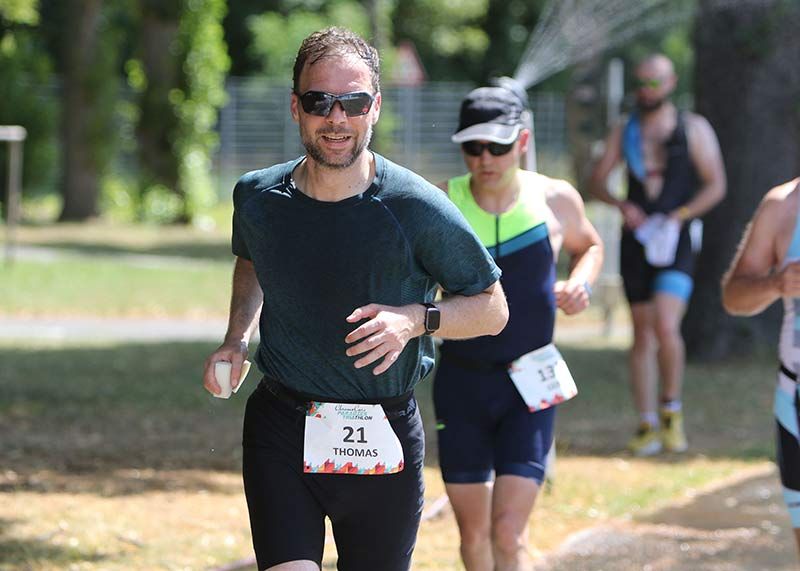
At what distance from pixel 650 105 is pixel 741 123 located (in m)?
3.94

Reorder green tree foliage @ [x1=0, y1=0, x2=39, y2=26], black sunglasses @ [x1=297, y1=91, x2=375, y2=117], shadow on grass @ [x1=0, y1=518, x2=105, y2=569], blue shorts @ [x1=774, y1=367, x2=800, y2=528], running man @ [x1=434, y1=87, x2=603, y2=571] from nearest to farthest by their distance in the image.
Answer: black sunglasses @ [x1=297, y1=91, x2=375, y2=117], blue shorts @ [x1=774, y1=367, x2=800, y2=528], running man @ [x1=434, y1=87, x2=603, y2=571], shadow on grass @ [x1=0, y1=518, x2=105, y2=569], green tree foliage @ [x1=0, y1=0, x2=39, y2=26]

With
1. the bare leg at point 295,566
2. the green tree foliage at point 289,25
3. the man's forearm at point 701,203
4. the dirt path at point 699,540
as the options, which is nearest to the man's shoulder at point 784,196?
the bare leg at point 295,566

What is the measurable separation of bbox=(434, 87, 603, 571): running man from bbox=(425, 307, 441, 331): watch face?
1525 mm

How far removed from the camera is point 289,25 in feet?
141

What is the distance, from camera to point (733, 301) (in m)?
5.18

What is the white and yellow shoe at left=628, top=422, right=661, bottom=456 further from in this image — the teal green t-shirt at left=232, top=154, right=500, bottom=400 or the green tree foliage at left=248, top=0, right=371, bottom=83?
the green tree foliage at left=248, top=0, right=371, bottom=83

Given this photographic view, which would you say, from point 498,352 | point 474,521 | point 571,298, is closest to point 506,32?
point 571,298

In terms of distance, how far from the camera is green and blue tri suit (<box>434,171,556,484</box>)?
569cm

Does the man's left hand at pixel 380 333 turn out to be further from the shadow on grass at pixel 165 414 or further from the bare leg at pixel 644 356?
the bare leg at pixel 644 356

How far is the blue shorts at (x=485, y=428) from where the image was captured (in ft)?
18.6

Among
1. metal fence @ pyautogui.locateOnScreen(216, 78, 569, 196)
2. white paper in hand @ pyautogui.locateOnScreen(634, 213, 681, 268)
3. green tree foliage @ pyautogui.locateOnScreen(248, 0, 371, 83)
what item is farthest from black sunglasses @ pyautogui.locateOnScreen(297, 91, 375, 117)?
green tree foliage @ pyautogui.locateOnScreen(248, 0, 371, 83)

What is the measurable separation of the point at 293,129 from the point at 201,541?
105ft

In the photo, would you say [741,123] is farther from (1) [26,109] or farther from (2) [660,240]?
(1) [26,109]

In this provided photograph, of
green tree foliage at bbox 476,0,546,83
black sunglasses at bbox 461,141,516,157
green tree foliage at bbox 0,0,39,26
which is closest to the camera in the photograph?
black sunglasses at bbox 461,141,516,157
